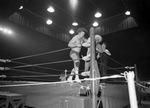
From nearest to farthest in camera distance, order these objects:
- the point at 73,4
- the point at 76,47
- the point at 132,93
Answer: the point at 132,93, the point at 76,47, the point at 73,4

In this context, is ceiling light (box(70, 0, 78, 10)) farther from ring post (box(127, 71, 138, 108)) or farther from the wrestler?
ring post (box(127, 71, 138, 108))

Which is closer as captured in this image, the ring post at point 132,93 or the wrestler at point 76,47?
the ring post at point 132,93

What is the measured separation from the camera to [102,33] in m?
6.96

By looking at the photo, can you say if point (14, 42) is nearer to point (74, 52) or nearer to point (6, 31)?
point (6, 31)

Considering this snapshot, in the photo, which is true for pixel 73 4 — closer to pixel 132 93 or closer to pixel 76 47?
pixel 76 47

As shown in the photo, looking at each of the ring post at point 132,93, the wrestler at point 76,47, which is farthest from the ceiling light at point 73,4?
the ring post at point 132,93

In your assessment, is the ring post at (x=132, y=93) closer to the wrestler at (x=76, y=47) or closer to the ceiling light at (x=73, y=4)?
the wrestler at (x=76, y=47)

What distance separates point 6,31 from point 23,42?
823 mm

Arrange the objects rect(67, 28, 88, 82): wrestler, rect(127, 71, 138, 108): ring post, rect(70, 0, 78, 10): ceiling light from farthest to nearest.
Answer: rect(70, 0, 78, 10): ceiling light < rect(67, 28, 88, 82): wrestler < rect(127, 71, 138, 108): ring post

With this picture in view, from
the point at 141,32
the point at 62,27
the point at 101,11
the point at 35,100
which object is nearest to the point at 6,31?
the point at 62,27

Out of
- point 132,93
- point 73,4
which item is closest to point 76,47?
point 132,93

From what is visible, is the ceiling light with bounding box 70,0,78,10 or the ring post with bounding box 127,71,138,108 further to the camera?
the ceiling light with bounding box 70,0,78,10

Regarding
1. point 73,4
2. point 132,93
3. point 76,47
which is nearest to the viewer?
point 132,93

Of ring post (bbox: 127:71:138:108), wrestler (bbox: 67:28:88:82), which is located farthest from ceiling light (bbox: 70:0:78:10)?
ring post (bbox: 127:71:138:108)
